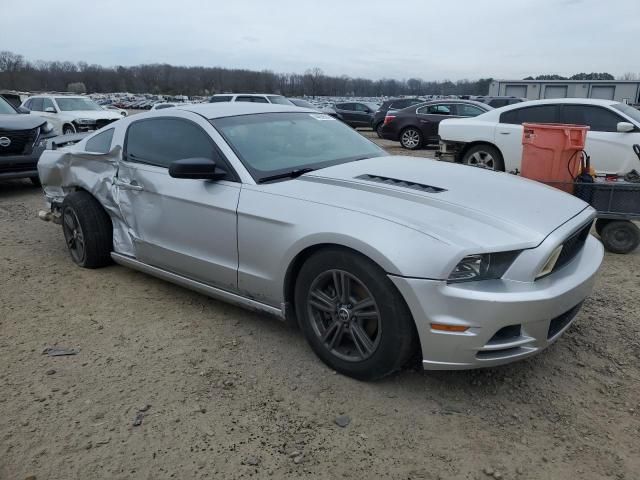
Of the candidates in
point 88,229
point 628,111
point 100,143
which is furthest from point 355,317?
point 628,111

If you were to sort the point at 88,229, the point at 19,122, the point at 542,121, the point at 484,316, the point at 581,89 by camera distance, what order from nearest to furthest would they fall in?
1. the point at 484,316
2. the point at 88,229
3. the point at 542,121
4. the point at 19,122
5. the point at 581,89

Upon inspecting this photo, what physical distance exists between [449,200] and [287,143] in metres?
1.39

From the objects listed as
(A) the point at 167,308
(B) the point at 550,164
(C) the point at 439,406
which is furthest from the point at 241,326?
(B) the point at 550,164

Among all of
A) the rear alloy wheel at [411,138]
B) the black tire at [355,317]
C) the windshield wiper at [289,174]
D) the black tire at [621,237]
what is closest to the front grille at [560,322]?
the black tire at [355,317]

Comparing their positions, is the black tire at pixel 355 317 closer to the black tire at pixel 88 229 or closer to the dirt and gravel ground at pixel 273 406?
the dirt and gravel ground at pixel 273 406

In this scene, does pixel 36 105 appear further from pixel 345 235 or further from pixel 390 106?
pixel 345 235

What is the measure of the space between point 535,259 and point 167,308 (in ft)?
8.93

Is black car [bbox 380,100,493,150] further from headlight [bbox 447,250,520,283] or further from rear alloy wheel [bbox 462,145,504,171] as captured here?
headlight [bbox 447,250,520,283]

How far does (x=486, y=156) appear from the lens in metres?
8.95

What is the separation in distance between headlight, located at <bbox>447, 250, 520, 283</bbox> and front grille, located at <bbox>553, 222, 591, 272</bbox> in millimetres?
417

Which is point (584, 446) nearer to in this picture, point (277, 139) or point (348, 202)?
point (348, 202)

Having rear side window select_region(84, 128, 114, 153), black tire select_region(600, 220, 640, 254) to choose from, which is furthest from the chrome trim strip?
black tire select_region(600, 220, 640, 254)

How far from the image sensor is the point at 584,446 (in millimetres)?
2459

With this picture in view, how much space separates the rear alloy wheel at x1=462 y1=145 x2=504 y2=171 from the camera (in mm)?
8836
